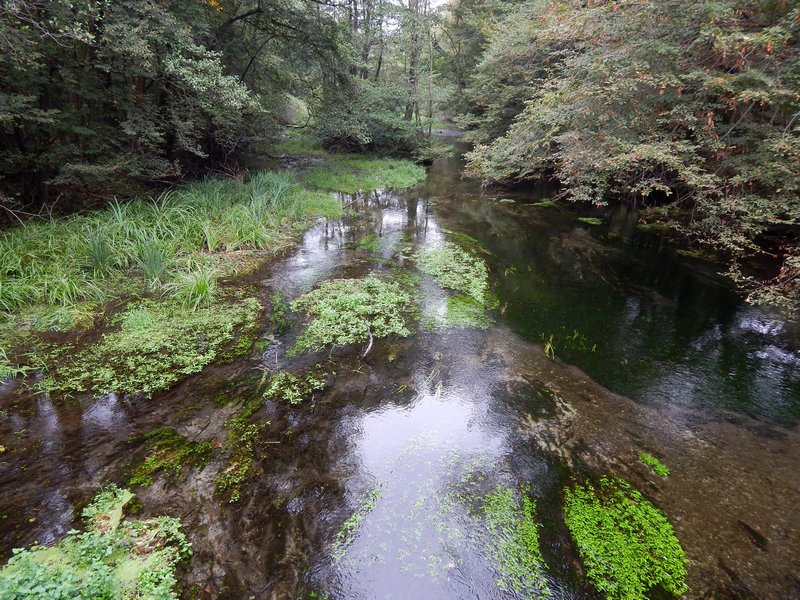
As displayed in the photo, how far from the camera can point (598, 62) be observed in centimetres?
588

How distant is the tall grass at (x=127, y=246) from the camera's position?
4.75m

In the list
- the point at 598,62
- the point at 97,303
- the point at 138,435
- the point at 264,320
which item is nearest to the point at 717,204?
the point at 598,62

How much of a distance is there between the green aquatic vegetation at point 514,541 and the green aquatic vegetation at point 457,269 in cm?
339

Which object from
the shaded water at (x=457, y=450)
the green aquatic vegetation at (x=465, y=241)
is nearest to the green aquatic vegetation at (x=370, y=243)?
the green aquatic vegetation at (x=465, y=241)

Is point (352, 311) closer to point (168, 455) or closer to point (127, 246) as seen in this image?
point (168, 455)

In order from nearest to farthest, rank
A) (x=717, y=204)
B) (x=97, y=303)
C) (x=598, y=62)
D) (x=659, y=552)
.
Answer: (x=659, y=552) < (x=97, y=303) < (x=717, y=204) < (x=598, y=62)

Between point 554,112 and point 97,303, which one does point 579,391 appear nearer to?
point 554,112

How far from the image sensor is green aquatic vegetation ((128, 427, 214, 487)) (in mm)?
2809

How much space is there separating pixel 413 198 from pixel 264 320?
8649 mm

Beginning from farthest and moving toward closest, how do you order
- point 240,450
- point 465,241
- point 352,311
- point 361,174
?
point 361,174
point 465,241
point 352,311
point 240,450

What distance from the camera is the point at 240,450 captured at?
3.11 meters

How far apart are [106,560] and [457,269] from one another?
5.92 meters

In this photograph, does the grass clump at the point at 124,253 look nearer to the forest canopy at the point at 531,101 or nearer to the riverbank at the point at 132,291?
the riverbank at the point at 132,291

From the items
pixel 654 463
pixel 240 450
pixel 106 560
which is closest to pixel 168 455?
pixel 240 450
